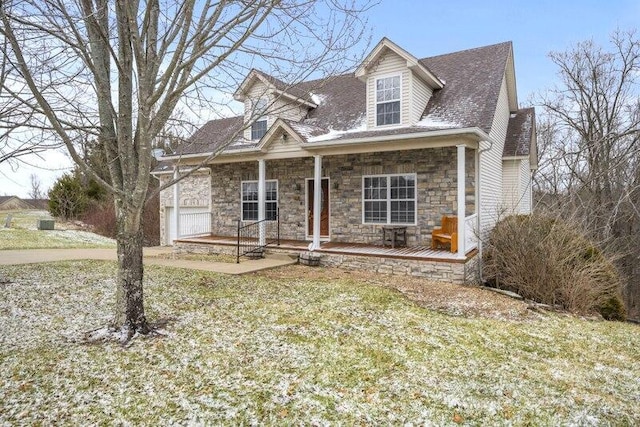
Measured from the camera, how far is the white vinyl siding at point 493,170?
35.9ft

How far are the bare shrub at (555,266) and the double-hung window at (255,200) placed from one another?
7.14 m

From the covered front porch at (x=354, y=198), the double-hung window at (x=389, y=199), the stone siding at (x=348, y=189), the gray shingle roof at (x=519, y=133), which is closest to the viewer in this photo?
the covered front porch at (x=354, y=198)

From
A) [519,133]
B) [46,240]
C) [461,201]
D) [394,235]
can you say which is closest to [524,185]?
[519,133]

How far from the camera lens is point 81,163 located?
453 centimetres

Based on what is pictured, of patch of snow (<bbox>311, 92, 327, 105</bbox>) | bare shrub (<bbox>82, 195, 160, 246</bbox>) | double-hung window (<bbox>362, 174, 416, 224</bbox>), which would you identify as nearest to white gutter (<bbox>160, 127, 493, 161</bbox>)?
double-hung window (<bbox>362, 174, 416, 224</bbox>)

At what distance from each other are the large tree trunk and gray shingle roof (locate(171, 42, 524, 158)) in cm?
451

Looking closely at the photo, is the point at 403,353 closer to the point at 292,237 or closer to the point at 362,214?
the point at 362,214

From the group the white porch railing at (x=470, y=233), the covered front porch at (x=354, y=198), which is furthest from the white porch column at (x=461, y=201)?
the white porch railing at (x=470, y=233)

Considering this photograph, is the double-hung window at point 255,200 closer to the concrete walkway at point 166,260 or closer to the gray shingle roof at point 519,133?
the concrete walkway at point 166,260

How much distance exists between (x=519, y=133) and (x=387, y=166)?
5.60 metres

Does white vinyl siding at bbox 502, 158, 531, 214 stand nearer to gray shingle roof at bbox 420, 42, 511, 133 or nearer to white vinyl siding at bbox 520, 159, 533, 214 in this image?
white vinyl siding at bbox 520, 159, 533, 214

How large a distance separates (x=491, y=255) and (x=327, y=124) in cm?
616

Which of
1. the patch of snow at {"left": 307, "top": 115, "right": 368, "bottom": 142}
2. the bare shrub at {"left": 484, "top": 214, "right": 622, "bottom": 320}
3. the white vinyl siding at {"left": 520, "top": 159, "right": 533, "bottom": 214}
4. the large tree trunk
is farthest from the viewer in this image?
the white vinyl siding at {"left": 520, "top": 159, "right": 533, "bottom": 214}

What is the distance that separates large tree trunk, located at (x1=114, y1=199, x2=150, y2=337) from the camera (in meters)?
4.98
